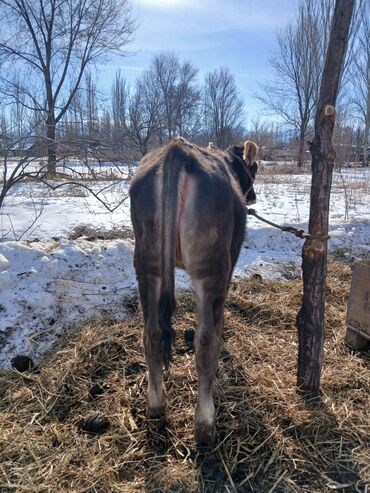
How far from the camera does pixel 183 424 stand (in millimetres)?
2645

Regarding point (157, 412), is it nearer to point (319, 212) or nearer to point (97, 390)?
point (97, 390)

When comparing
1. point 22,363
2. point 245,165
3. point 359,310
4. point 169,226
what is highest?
point 245,165

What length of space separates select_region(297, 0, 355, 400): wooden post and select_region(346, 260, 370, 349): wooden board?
0.77 m

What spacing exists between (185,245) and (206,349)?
2.25 feet

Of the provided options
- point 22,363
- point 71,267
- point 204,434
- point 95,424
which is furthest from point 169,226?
point 71,267

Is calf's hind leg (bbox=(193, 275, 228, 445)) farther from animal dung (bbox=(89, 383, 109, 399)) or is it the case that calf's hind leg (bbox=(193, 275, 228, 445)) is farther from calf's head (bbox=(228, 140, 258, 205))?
calf's head (bbox=(228, 140, 258, 205))

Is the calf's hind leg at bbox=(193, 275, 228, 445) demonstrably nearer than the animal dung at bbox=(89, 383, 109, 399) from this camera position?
Yes

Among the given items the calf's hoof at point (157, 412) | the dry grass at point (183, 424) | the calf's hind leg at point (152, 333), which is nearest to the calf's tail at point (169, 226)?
the calf's hind leg at point (152, 333)

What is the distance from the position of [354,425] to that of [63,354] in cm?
244

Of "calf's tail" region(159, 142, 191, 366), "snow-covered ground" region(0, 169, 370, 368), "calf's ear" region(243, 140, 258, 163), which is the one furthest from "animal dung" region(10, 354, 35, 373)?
"calf's ear" region(243, 140, 258, 163)

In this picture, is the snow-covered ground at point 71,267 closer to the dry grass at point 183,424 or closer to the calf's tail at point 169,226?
the dry grass at point 183,424

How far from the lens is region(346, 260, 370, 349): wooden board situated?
338 cm

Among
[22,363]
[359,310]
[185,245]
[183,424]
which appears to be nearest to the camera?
[185,245]

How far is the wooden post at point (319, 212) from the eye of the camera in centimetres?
262
